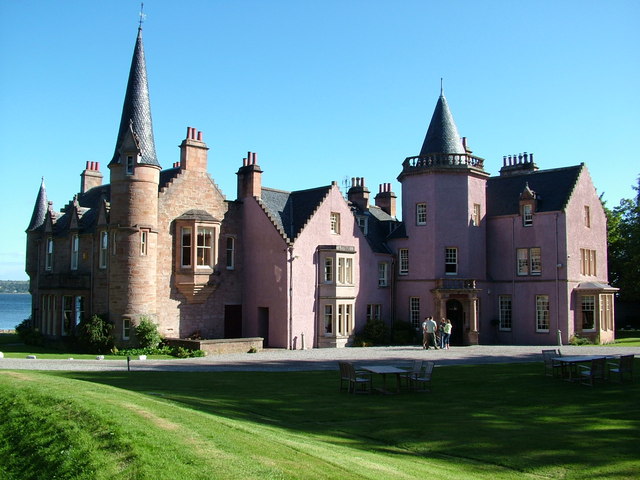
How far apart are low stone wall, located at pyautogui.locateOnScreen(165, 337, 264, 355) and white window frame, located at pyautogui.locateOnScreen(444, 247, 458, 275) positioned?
14.1 meters

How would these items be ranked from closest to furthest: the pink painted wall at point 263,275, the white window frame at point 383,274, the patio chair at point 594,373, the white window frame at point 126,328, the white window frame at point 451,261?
the patio chair at point 594,373 → the white window frame at point 126,328 → the pink painted wall at point 263,275 → the white window frame at point 451,261 → the white window frame at point 383,274

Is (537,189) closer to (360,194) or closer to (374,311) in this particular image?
(360,194)

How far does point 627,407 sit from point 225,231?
2573 cm

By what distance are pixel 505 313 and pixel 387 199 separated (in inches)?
512

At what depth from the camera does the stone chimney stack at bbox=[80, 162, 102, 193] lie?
44031 millimetres

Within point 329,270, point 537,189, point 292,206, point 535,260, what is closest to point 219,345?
point 329,270

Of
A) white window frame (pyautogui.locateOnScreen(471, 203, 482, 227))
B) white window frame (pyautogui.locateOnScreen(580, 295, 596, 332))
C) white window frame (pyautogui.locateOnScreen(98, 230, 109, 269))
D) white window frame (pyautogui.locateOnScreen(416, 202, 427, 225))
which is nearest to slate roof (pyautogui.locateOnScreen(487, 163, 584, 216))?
white window frame (pyautogui.locateOnScreen(471, 203, 482, 227))

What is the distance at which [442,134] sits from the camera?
42000 mm

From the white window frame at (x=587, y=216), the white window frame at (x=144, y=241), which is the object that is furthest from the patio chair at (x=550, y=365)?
the white window frame at (x=587, y=216)

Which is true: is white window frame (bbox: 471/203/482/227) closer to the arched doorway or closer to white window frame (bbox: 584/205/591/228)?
the arched doorway

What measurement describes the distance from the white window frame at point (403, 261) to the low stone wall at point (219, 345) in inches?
513

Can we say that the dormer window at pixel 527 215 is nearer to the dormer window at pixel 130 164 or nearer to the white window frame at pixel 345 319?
the white window frame at pixel 345 319

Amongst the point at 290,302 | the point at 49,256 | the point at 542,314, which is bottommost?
the point at 542,314

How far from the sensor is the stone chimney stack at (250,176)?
38.0m
